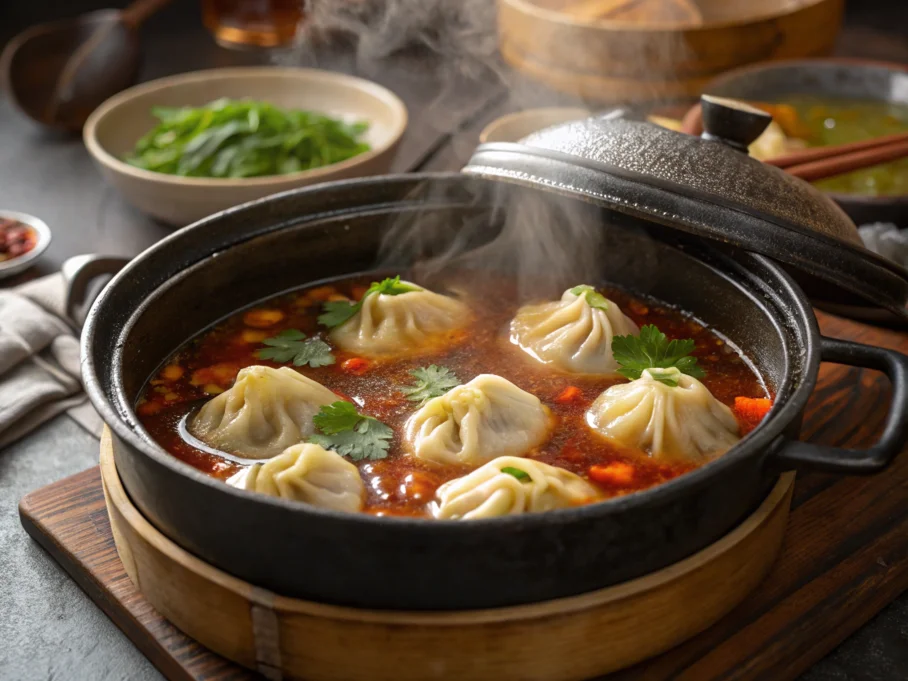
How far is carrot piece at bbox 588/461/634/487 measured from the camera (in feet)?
7.53

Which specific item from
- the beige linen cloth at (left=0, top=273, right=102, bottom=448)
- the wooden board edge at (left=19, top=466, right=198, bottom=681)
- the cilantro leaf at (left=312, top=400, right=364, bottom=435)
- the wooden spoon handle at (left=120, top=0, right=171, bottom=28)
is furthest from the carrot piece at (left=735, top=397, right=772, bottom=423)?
the wooden spoon handle at (left=120, top=0, right=171, bottom=28)

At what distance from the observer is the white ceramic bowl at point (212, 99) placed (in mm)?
3732

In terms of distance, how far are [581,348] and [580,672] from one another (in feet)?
3.28

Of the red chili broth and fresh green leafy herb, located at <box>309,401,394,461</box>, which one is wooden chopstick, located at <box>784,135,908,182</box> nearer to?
the red chili broth

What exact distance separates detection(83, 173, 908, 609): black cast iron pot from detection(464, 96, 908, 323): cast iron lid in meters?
0.15

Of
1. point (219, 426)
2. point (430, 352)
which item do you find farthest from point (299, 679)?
point (430, 352)

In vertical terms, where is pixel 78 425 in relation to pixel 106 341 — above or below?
below

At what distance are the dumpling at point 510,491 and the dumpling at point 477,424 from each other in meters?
0.15

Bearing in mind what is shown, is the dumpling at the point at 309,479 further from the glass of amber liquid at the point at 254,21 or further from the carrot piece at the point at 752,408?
the glass of amber liquid at the point at 254,21

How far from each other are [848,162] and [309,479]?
2.02m

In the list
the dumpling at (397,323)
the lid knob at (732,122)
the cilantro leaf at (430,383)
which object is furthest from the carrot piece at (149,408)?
the lid knob at (732,122)

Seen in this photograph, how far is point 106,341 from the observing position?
234 cm

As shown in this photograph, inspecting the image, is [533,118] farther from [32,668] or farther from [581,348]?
[32,668]

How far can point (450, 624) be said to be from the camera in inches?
72.3
